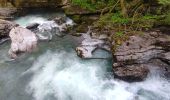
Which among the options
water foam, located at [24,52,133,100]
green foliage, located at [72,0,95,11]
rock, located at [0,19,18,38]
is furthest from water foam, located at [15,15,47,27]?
water foam, located at [24,52,133,100]

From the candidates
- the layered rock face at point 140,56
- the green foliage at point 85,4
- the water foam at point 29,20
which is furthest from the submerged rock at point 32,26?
the layered rock face at point 140,56

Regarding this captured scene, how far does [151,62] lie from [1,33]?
6.89 m

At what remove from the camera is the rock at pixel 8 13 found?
1447cm

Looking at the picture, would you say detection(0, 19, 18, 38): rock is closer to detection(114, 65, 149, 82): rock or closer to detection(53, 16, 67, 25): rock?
detection(53, 16, 67, 25): rock

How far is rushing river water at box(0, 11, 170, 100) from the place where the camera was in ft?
29.1

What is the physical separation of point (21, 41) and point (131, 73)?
5102mm

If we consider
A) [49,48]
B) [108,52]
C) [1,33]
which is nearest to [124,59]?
[108,52]

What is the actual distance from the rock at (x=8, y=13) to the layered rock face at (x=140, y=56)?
7.09 meters

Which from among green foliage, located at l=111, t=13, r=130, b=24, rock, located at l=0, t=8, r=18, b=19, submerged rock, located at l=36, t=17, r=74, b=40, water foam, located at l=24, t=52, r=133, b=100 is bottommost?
water foam, located at l=24, t=52, r=133, b=100

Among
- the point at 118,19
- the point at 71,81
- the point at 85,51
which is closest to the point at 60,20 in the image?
the point at 118,19

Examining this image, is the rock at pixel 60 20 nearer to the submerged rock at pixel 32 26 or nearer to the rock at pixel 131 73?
the submerged rock at pixel 32 26

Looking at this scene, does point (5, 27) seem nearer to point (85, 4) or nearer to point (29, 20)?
point (29, 20)

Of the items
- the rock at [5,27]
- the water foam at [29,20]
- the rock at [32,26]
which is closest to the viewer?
the rock at [5,27]

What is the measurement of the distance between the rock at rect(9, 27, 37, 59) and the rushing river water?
0.93 ft
